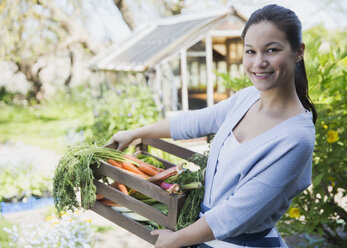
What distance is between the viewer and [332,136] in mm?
2975

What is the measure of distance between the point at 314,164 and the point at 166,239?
2.05 m

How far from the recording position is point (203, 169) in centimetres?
156

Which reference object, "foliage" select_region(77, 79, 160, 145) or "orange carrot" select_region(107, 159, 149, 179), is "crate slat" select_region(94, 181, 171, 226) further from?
"foliage" select_region(77, 79, 160, 145)

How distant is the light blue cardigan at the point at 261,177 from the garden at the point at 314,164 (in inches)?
30.7

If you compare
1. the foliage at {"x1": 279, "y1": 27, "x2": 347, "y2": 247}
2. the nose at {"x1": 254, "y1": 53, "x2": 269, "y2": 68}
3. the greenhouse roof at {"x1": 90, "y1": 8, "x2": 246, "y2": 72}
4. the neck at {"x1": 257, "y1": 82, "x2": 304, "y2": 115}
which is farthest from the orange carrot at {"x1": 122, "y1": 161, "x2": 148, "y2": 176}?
the greenhouse roof at {"x1": 90, "y1": 8, "x2": 246, "y2": 72}

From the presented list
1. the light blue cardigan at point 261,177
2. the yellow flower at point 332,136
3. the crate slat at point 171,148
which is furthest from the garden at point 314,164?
the light blue cardigan at point 261,177

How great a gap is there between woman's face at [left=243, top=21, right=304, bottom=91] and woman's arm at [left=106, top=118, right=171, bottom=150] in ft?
1.97

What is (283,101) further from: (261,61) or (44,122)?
(44,122)

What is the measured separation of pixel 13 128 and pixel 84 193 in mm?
9734

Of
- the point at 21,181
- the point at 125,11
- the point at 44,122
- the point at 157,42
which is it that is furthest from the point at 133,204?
the point at 125,11

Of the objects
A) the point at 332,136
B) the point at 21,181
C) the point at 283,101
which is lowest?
the point at 21,181

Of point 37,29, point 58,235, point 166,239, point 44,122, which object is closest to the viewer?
point 166,239

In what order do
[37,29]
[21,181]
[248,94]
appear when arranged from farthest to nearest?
[37,29], [21,181], [248,94]

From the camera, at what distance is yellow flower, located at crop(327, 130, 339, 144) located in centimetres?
296
